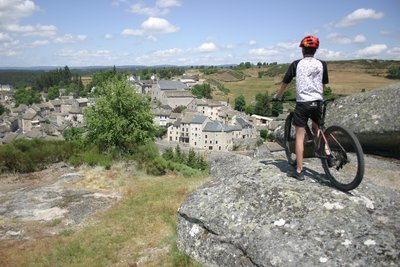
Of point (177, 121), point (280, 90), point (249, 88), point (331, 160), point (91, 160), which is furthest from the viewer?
point (249, 88)

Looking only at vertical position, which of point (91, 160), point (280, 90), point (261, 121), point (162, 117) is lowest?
point (261, 121)

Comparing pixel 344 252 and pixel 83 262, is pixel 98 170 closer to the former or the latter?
pixel 83 262

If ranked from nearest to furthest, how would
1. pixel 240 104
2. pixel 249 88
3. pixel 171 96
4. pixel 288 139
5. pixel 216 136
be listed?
pixel 288 139 → pixel 216 136 → pixel 171 96 → pixel 240 104 → pixel 249 88

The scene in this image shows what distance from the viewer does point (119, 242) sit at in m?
8.34

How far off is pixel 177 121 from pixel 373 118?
256ft

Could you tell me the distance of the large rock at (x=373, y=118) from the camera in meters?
9.44

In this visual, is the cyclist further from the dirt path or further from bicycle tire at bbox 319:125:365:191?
the dirt path

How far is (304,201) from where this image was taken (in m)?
6.04

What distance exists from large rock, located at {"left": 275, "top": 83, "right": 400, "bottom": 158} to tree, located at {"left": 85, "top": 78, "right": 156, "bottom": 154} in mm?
19746

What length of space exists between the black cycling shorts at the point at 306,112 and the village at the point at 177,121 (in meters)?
52.3

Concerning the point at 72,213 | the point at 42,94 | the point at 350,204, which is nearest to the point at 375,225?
the point at 350,204

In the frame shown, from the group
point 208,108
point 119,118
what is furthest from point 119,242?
point 208,108

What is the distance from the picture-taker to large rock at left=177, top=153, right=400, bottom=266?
4.99 meters

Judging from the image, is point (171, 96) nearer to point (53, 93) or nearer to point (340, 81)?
point (340, 81)
